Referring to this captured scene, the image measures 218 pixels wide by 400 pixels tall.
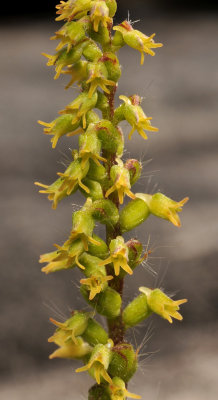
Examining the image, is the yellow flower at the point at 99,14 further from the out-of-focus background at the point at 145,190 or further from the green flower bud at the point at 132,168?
the out-of-focus background at the point at 145,190

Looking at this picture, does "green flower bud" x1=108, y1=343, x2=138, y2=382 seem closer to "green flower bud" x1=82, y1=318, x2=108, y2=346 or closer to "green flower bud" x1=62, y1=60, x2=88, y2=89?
"green flower bud" x1=82, y1=318, x2=108, y2=346

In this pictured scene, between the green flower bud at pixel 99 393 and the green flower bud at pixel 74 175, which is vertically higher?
the green flower bud at pixel 74 175

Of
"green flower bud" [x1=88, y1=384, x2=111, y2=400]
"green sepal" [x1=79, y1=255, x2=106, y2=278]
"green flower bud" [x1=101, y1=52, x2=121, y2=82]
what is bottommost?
"green flower bud" [x1=88, y1=384, x2=111, y2=400]

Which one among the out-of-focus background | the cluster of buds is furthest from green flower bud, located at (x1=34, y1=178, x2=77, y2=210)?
the out-of-focus background

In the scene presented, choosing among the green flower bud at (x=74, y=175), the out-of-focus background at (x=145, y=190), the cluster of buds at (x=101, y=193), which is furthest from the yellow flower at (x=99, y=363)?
the out-of-focus background at (x=145, y=190)

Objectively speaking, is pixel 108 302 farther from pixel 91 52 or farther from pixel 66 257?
pixel 91 52

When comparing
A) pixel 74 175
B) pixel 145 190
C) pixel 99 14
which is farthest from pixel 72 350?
pixel 145 190
